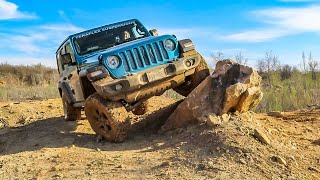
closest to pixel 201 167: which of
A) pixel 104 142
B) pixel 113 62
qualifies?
pixel 104 142

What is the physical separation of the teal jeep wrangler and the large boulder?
2.28ft

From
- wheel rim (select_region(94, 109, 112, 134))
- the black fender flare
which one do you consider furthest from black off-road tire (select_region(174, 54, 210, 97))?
the black fender flare

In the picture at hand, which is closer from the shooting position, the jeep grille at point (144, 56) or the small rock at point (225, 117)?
the small rock at point (225, 117)

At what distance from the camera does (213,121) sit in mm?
6699

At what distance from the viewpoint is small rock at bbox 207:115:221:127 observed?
6.67 metres

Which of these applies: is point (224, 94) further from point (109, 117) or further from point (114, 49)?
point (114, 49)

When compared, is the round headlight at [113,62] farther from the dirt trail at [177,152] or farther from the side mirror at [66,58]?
the side mirror at [66,58]

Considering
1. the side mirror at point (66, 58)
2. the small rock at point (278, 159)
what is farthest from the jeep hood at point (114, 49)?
the small rock at point (278, 159)

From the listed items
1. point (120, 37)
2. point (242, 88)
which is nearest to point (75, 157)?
point (242, 88)

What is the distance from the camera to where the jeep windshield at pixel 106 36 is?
9117 mm

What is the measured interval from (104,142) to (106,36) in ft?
8.44

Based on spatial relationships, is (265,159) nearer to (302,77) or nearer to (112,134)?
(112,134)

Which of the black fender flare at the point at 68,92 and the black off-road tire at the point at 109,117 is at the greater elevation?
the black fender flare at the point at 68,92

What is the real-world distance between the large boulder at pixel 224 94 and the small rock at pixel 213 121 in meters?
0.23
